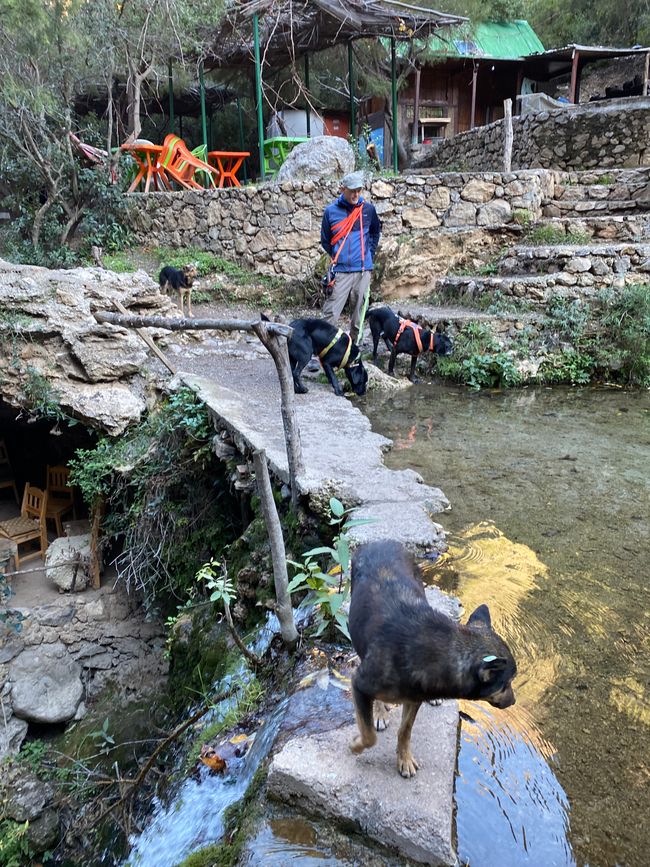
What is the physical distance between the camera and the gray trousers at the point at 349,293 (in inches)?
307

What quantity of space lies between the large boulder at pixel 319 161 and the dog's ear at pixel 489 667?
1142cm

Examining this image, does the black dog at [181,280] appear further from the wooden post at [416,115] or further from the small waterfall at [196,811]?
the wooden post at [416,115]

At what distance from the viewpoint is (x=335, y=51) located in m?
17.3

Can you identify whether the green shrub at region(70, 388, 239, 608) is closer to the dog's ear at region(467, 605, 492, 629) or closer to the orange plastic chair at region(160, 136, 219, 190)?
the dog's ear at region(467, 605, 492, 629)

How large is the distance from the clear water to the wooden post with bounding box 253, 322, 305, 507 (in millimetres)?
1068

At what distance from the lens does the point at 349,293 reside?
8.12 metres

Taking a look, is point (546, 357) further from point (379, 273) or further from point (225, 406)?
point (225, 406)

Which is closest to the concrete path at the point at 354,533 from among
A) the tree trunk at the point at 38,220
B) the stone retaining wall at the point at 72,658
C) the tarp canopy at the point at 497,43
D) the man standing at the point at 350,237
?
the man standing at the point at 350,237

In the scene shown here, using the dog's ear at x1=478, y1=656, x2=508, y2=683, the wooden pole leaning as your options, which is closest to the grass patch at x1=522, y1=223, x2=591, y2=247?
the wooden pole leaning

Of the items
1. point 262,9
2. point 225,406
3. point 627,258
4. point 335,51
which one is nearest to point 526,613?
point 225,406

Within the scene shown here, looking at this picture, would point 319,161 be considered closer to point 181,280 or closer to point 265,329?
point 181,280

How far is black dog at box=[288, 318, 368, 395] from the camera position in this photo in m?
6.77

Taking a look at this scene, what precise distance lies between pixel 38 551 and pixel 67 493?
1009 mm

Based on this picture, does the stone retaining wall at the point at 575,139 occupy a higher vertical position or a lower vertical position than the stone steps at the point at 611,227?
Answer: higher
